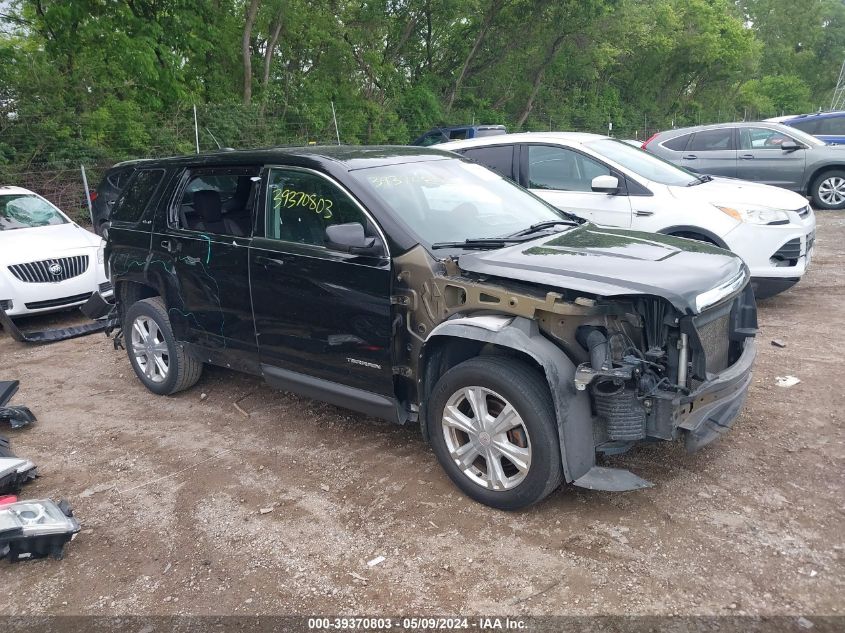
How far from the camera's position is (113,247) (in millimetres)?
5801

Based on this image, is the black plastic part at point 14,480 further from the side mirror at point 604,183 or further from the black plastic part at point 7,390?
the side mirror at point 604,183

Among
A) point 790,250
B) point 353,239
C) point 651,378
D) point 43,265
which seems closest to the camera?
point 651,378

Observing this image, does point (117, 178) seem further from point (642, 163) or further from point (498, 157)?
point (642, 163)

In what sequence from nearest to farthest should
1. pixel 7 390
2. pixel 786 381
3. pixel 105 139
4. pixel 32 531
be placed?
1. pixel 32 531
2. pixel 786 381
3. pixel 7 390
4. pixel 105 139

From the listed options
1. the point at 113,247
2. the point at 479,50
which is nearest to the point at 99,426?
the point at 113,247

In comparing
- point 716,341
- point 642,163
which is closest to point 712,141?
point 642,163

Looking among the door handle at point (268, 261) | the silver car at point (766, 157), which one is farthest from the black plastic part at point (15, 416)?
the silver car at point (766, 157)

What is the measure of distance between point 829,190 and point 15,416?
43.0 feet

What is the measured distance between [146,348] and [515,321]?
353cm

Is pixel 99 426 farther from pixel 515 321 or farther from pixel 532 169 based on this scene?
pixel 532 169

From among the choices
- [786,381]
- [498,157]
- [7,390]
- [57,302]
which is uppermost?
[498,157]

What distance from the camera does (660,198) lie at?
6.76 m

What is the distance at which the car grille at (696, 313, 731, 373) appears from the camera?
11.4ft

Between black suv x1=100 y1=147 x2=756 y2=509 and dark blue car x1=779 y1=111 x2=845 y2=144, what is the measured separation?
490 inches
